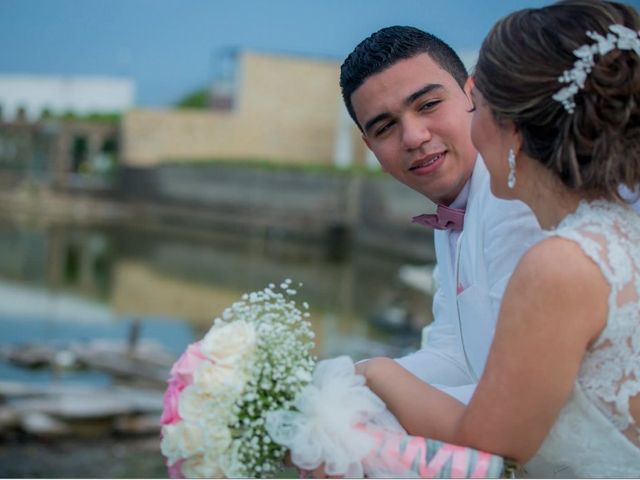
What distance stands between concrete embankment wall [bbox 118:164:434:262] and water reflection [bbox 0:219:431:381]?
0.82 m

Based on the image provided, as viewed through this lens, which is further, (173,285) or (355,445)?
(173,285)

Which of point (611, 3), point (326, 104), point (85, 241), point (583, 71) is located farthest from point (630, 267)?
point (326, 104)

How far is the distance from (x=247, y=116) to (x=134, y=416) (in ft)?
111

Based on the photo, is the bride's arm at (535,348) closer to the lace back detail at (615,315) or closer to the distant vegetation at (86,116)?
the lace back detail at (615,315)

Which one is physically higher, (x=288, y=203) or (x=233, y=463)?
(x=233, y=463)

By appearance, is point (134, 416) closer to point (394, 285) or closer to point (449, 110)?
point (449, 110)

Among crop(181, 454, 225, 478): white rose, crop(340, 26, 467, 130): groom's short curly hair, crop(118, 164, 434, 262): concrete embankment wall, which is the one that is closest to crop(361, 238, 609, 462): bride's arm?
crop(181, 454, 225, 478): white rose

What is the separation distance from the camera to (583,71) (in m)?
1.69

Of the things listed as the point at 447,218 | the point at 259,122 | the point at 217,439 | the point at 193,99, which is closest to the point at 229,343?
the point at 217,439

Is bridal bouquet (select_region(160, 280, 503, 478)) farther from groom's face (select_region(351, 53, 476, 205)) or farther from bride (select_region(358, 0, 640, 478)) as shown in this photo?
groom's face (select_region(351, 53, 476, 205))

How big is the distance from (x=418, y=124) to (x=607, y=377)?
96cm

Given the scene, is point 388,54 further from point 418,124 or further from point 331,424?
point 331,424

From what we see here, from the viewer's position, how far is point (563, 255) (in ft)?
5.39

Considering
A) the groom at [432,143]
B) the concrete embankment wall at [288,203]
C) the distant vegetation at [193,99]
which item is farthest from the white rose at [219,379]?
the distant vegetation at [193,99]
